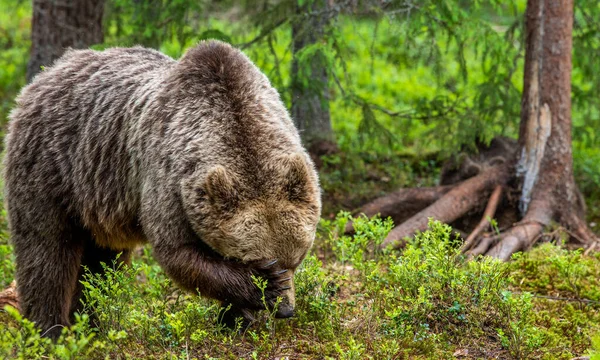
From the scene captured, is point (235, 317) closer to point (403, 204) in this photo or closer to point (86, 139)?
point (86, 139)

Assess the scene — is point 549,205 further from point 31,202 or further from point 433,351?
point 31,202

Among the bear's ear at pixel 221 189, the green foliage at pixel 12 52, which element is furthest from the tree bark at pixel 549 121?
the green foliage at pixel 12 52

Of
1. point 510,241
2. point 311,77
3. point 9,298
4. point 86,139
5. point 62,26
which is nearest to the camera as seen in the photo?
point 86,139

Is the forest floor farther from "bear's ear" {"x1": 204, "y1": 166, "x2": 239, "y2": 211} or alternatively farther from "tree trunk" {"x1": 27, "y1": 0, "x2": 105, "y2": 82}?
"tree trunk" {"x1": 27, "y1": 0, "x2": 105, "y2": 82}

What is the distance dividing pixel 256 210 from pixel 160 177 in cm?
80

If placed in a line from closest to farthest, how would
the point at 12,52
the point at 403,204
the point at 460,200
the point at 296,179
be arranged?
1. the point at 296,179
2. the point at 460,200
3. the point at 403,204
4. the point at 12,52

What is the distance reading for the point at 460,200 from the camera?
26.5 ft

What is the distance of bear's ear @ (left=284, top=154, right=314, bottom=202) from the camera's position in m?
4.75

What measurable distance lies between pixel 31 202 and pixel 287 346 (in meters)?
2.27

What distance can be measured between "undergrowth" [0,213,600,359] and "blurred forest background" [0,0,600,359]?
0.01 meters

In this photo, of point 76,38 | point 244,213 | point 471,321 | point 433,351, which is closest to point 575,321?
point 471,321

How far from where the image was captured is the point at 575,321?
570 centimetres

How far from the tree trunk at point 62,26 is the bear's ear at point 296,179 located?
5.93 metres

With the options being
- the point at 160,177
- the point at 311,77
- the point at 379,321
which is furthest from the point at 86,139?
the point at 311,77
